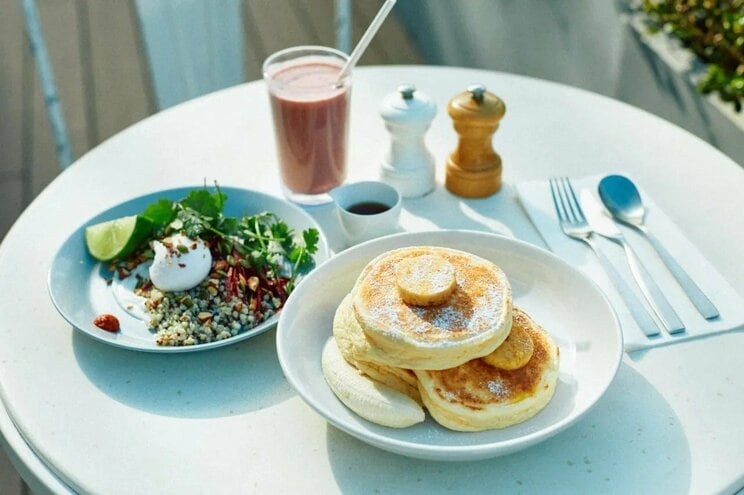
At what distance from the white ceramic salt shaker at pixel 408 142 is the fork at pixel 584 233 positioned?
24 centimetres

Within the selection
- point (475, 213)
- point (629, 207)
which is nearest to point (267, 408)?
point (475, 213)

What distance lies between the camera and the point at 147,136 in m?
1.71

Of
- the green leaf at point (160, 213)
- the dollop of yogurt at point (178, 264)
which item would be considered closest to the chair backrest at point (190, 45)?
the green leaf at point (160, 213)

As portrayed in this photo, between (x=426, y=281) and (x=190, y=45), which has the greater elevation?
(x=426, y=281)

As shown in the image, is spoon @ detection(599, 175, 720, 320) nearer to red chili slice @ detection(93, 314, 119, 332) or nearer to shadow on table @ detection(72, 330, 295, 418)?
shadow on table @ detection(72, 330, 295, 418)

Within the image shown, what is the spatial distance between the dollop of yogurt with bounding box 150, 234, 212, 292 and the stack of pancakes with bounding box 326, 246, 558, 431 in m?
0.26

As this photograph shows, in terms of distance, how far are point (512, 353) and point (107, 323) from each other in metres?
0.59

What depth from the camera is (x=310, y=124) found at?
1.48 metres

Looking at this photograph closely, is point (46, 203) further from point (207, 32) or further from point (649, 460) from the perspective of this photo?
point (649, 460)

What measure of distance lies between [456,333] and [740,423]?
1.32ft

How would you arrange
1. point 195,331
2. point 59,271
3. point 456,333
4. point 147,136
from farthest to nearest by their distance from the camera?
point 147,136, point 59,271, point 195,331, point 456,333

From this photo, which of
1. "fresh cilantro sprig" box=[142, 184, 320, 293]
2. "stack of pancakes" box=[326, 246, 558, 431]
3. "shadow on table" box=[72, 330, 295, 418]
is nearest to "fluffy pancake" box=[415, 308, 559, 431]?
"stack of pancakes" box=[326, 246, 558, 431]

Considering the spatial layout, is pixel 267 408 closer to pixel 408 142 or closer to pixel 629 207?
pixel 408 142

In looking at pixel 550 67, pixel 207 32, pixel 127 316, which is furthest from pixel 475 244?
pixel 550 67
